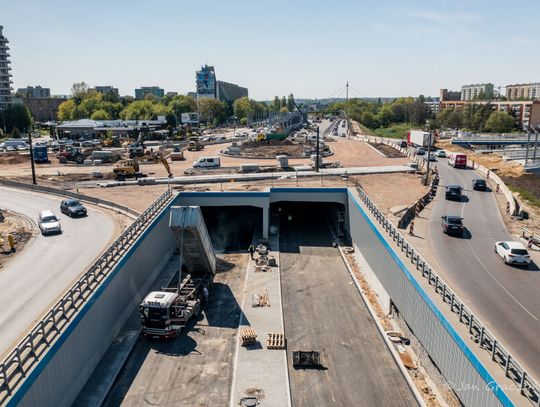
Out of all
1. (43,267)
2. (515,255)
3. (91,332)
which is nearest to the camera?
(91,332)

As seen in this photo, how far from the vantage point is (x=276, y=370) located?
64.2 feet

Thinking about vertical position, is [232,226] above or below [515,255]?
below

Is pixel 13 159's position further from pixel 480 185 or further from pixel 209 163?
pixel 480 185

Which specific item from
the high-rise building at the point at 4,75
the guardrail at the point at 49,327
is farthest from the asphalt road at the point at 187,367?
the high-rise building at the point at 4,75

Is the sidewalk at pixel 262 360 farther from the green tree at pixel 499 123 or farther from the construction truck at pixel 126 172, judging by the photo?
the green tree at pixel 499 123

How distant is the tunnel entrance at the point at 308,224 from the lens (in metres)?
38.8

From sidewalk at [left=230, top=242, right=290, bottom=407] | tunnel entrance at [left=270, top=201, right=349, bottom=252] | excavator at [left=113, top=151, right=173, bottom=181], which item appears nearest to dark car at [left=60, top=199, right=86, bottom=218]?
excavator at [left=113, top=151, right=173, bottom=181]

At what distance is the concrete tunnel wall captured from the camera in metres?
14.9

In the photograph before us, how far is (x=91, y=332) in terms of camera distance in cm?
1939

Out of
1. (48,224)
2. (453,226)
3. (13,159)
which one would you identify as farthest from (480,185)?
(13,159)

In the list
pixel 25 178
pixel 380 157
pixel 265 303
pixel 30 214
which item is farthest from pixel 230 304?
pixel 380 157

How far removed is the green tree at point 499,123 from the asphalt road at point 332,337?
110 m

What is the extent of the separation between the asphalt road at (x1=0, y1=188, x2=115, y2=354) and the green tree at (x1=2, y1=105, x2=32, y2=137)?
97.0 meters

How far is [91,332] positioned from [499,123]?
436ft
